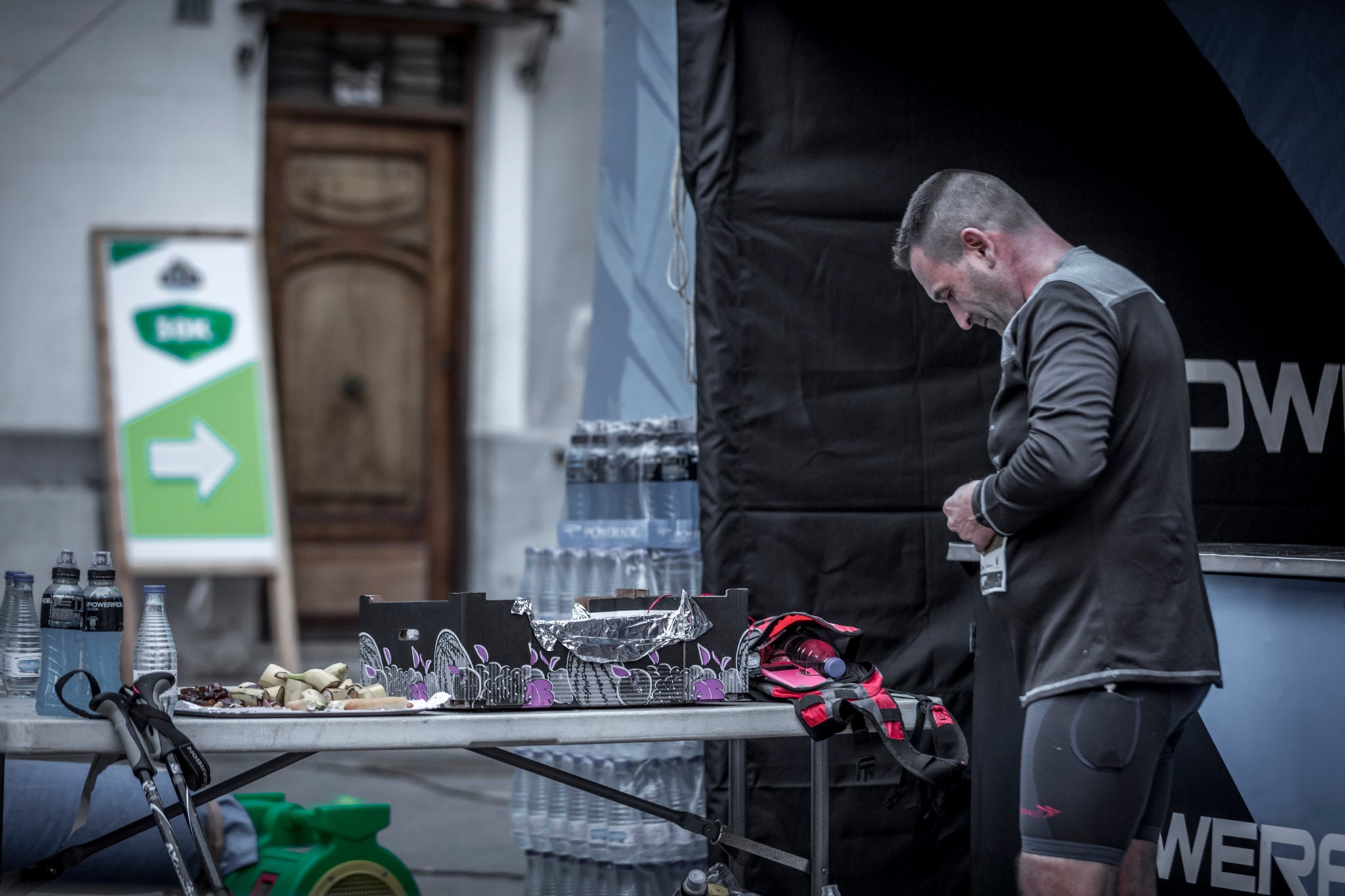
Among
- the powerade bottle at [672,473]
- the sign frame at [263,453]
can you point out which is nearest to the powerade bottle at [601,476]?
the powerade bottle at [672,473]

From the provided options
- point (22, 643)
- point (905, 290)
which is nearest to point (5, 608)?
Result: point (22, 643)

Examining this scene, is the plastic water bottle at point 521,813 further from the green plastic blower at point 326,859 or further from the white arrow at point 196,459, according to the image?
the white arrow at point 196,459

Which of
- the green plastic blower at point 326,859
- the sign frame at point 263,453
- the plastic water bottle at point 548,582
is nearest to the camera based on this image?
the green plastic blower at point 326,859

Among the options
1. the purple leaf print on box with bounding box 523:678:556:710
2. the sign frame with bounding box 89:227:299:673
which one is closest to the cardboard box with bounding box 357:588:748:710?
the purple leaf print on box with bounding box 523:678:556:710

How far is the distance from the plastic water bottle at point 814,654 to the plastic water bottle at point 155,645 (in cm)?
117

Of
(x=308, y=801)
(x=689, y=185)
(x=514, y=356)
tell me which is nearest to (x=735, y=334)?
(x=689, y=185)

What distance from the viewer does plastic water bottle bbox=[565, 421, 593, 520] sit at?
3.69 meters

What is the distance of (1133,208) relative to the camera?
3.62m

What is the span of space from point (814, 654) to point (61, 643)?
1.39 metres

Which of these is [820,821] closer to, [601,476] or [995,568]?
[995,568]

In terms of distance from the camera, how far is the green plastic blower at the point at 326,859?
120 inches

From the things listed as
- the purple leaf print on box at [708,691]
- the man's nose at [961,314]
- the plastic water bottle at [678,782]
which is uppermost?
the man's nose at [961,314]

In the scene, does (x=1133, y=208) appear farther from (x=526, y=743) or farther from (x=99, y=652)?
(x=99, y=652)

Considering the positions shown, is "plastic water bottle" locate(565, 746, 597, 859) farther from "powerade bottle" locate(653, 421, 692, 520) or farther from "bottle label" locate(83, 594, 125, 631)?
"bottle label" locate(83, 594, 125, 631)
